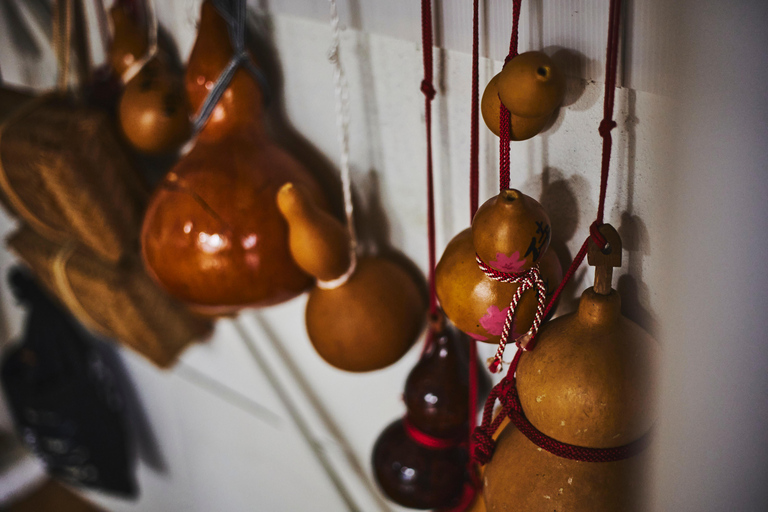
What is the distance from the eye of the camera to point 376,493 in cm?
89

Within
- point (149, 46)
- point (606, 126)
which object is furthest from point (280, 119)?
point (606, 126)

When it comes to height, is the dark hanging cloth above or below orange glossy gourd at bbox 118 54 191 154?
below

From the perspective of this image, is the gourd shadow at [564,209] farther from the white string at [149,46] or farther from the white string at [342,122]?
the white string at [149,46]

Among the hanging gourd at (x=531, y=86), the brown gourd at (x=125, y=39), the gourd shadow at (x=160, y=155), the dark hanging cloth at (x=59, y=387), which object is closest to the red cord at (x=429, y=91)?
the hanging gourd at (x=531, y=86)

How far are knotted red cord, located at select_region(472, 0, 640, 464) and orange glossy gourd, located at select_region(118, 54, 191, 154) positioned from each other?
470mm

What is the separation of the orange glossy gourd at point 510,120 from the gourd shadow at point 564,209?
68mm

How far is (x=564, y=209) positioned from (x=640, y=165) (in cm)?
7

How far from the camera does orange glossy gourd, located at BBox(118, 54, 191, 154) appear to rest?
2.23ft

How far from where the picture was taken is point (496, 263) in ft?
1.30

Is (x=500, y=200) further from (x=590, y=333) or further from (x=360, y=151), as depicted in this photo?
(x=360, y=151)

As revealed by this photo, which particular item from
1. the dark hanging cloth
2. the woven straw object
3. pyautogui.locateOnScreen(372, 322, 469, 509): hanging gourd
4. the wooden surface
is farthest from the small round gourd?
the wooden surface

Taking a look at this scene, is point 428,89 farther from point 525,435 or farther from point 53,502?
point 53,502

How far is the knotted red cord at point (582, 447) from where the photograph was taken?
1.21 ft

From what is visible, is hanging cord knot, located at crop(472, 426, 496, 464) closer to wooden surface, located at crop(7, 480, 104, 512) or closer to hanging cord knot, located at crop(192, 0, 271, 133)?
hanging cord knot, located at crop(192, 0, 271, 133)
